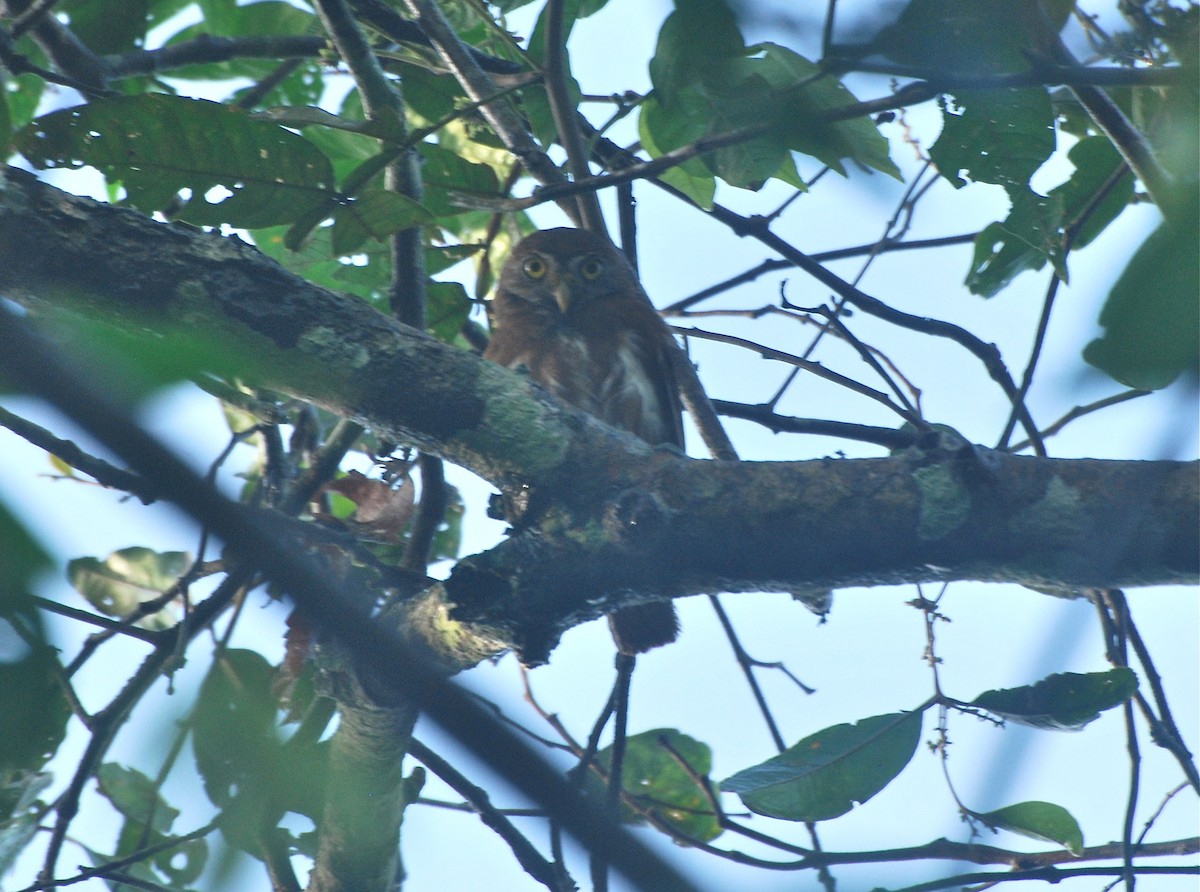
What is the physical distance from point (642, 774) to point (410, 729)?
1324 mm

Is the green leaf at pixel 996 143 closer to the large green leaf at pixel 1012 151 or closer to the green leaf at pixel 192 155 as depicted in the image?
the large green leaf at pixel 1012 151

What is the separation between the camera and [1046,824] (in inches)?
118

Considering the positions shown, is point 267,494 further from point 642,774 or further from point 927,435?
point 927,435

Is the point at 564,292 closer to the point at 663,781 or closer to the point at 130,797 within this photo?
the point at 663,781

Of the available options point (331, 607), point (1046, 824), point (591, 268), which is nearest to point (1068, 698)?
point (1046, 824)

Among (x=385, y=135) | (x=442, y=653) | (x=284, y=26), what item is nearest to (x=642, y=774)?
(x=442, y=653)

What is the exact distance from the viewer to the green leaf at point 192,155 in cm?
285

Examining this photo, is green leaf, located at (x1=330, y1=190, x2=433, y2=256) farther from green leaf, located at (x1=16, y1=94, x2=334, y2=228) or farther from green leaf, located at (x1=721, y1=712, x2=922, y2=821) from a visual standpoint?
green leaf, located at (x1=721, y1=712, x2=922, y2=821)

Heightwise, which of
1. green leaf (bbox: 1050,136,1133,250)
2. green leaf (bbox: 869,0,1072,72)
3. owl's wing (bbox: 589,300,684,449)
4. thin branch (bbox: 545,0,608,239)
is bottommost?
green leaf (bbox: 869,0,1072,72)

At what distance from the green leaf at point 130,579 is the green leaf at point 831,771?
2.47 meters

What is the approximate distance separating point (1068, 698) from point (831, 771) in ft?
1.88

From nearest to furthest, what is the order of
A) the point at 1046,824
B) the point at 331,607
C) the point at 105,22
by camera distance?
the point at 331,607, the point at 1046,824, the point at 105,22

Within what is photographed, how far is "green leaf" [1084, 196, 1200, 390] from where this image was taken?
2.05 ft

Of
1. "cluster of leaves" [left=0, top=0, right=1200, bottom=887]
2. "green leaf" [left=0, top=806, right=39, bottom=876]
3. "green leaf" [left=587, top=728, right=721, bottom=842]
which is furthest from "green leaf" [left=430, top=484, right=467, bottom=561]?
"green leaf" [left=0, top=806, right=39, bottom=876]
